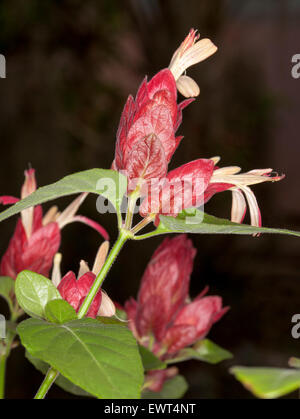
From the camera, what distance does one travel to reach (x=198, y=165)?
0.21 metres

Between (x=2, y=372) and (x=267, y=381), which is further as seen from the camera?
(x=2, y=372)

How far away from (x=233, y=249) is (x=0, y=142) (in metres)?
1.31

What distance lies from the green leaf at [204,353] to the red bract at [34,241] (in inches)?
4.0

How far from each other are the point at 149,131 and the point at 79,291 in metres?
0.07

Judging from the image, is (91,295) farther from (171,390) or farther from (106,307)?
(171,390)

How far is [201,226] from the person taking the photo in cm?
18

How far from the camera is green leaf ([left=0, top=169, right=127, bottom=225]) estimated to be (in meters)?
0.17

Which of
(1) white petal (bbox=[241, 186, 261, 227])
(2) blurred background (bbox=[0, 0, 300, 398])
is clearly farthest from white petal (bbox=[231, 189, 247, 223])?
(2) blurred background (bbox=[0, 0, 300, 398])

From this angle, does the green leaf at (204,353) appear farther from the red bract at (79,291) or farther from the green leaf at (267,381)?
the green leaf at (267,381)

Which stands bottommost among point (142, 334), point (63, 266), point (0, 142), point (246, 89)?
point (63, 266)

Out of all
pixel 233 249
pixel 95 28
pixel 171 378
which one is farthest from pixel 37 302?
pixel 233 249

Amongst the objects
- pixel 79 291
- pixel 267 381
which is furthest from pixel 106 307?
pixel 267 381

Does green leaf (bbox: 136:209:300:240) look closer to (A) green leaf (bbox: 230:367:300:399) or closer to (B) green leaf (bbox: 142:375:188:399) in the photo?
(A) green leaf (bbox: 230:367:300:399)

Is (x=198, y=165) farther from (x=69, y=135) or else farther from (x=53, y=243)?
(x=69, y=135)
